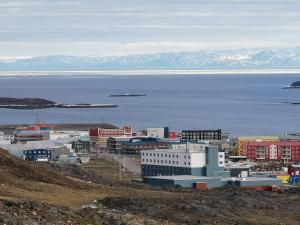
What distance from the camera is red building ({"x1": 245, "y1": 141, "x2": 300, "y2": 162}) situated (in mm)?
48812

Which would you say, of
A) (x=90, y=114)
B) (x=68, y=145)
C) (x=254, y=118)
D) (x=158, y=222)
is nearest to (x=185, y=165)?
(x=68, y=145)

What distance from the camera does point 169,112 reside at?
3986 inches

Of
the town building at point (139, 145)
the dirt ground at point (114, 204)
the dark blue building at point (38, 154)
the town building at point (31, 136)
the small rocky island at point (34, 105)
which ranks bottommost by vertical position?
the dirt ground at point (114, 204)

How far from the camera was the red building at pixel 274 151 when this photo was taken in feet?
160

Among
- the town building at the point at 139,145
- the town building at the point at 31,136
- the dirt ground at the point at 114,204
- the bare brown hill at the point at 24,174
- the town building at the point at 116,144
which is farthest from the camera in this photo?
the town building at the point at 31,136

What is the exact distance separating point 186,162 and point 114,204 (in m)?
19.3

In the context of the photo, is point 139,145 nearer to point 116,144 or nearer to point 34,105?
point 116,144

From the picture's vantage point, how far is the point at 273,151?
162 ft

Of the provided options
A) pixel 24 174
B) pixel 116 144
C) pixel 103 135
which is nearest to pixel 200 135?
pixel 103 135

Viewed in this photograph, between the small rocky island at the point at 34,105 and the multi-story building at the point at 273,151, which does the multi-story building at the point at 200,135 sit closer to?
the multi-story building at the point at 273,151

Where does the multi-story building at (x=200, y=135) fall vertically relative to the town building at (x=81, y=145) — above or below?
above

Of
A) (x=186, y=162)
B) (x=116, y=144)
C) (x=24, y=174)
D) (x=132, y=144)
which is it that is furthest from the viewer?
(x=116, y=144)

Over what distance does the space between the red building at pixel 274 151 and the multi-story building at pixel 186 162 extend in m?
12.0

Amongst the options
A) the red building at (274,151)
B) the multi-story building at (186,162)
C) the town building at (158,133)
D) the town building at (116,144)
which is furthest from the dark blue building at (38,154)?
the town building at (158,133)
